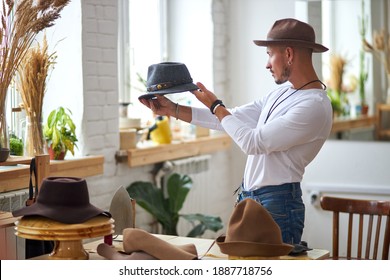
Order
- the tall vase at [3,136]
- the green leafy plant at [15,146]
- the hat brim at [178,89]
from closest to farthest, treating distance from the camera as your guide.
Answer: the hat brim at [178,89] → the tall vase at [3,136] → the green leafy plant at [15,146]

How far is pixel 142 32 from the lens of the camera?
5316mm

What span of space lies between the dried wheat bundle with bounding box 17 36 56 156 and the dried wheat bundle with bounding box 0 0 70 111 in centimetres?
24

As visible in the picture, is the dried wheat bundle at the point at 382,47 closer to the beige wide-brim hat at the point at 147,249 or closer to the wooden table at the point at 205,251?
the wooden table at the point at 205,251

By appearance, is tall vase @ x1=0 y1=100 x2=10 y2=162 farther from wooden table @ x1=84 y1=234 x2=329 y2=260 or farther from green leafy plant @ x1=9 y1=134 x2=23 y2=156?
wooden table @ x1=84 y1=234 x2=329 y2=260

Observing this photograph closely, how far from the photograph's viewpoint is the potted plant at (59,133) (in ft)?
13.5

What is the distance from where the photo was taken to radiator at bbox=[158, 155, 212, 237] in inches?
209

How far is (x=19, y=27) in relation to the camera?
3.60m

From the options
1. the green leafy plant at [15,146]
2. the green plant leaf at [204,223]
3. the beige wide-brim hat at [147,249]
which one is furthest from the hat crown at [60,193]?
the green plant leaf at [204,223]

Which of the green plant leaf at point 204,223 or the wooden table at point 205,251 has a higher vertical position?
the wooden table at point 205,251

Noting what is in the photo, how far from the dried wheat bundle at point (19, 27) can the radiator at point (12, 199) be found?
0.53 metres

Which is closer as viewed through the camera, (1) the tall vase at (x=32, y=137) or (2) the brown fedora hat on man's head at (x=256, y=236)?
(2) the brown fedora hat on man's head at (x=256, y=236)

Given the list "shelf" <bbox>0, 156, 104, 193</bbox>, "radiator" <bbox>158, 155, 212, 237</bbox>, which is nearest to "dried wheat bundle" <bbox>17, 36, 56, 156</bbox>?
"shelf" <bbox>0, 156, 104, 193</bbox>

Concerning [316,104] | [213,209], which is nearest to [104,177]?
[213,209]
